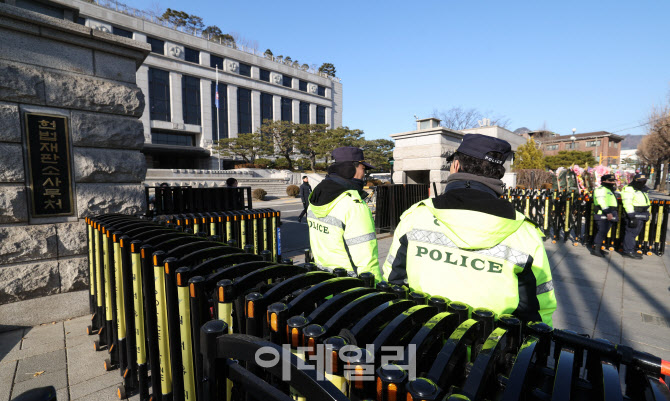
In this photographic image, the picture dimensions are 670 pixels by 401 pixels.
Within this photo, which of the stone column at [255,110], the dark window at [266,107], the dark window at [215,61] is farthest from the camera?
the dark window at [266,107]

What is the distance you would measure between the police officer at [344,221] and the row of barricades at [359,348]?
954 mm

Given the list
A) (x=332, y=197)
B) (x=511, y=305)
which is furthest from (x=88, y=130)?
(x=511, y=305)

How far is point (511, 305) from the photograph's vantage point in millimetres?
1801

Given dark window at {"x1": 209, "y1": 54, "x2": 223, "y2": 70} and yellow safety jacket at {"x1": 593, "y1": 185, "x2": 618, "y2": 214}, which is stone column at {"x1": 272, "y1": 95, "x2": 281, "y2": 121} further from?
yellow safety jacket at {"x1": 593, "y1": 185, "x2": 618, "y2": 214}

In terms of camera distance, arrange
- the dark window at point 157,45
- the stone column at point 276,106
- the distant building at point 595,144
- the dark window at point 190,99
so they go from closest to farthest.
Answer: the dark window at point 157,45
the dark window at point 190,99
the stone column at point 276,106
the distant building at point 595,144

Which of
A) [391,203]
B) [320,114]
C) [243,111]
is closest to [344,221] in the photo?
[391,203]

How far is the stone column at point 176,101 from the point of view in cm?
4222

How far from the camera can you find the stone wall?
3797 millimetres

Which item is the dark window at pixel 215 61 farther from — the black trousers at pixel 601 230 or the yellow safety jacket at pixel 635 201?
the yellow safety jacket at pixel 635 201

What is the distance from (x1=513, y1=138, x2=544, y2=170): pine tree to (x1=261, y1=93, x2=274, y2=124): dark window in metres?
35.3

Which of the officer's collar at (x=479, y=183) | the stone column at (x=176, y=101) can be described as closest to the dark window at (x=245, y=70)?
the stone column at (x=176, y=101)

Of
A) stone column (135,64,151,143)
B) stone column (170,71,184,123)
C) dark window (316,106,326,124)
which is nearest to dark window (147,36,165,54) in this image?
stone column (170,71,184,123)

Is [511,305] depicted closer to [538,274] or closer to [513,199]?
[538,274]

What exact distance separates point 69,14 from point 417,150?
8.98 m
